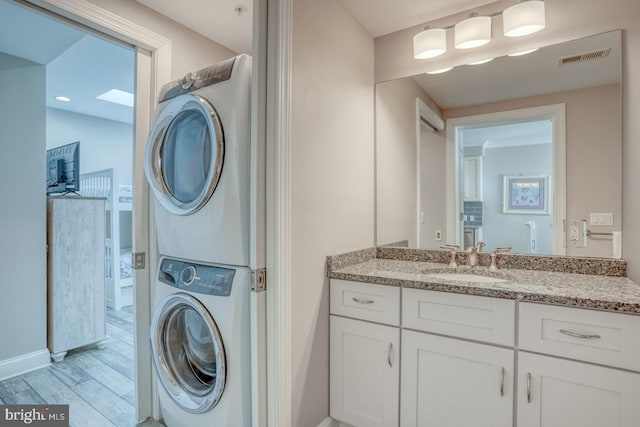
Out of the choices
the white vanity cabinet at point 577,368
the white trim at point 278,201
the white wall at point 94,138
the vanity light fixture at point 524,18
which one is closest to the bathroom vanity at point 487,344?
the white vanity cabinet at point 577,368

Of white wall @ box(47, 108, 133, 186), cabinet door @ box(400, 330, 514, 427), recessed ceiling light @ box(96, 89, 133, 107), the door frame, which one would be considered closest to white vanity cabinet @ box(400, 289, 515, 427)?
cabinet door @ box(400, 330, 514, 427)

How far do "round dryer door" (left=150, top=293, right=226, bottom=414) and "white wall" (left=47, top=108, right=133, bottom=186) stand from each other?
317 cm

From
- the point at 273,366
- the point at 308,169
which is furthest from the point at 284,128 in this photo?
the point at 273,366

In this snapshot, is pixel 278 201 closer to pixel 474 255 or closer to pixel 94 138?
pixel 474 255

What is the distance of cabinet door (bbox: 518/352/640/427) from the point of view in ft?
3.54

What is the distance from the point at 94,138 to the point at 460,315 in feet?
17.0

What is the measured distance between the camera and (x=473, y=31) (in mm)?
1710

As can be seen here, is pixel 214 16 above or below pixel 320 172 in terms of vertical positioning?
above

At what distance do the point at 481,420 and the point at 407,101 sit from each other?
5.66ft

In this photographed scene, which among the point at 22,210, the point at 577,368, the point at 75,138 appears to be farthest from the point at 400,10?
the point at 75,138

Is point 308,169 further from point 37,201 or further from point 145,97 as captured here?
point 37,201

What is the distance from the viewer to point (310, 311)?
1562 mm

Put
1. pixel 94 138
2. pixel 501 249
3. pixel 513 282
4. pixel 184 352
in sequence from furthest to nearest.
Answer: pixel 94 138, pixel 501 249, pixel 184 352, pixel 513 282

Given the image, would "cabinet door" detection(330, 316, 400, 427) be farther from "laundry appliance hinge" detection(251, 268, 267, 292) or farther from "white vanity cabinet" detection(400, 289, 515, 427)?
"laundry appliance hinge" detection(251, 268, 267, 292)
